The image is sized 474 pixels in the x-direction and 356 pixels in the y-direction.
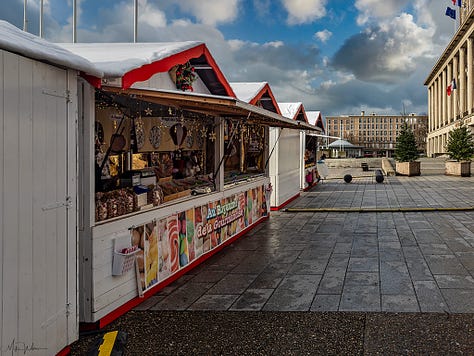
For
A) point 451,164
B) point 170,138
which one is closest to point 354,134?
point 451,164

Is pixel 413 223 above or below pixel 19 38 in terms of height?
below

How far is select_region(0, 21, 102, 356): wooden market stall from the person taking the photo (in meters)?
3.42

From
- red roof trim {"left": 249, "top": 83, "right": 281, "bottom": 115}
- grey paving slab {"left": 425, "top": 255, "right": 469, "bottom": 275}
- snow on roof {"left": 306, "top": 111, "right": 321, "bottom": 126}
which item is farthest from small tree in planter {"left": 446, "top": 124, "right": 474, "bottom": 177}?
grey paving slab {"left": 425, "top": 255, "right": 469, "bottom": 275}

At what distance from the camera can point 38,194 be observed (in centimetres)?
386

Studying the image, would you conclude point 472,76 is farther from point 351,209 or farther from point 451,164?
point 351,209

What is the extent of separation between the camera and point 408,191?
1919 centimetres

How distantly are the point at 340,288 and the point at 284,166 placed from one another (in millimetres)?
9701

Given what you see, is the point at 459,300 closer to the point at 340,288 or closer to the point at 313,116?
the point at 340,288

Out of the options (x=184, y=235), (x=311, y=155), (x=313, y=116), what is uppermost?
(x=313, y=116)

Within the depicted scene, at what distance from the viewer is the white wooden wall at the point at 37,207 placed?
3418mm

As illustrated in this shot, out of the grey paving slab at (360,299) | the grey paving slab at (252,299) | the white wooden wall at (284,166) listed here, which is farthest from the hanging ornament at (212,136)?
the white wooden wall at (284,166)

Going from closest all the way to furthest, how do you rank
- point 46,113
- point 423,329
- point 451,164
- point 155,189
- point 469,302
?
point 46,113 → point 423,329 → point 469,302 → point 155,189 → point 451,164

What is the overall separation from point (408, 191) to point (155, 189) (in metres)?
15.0

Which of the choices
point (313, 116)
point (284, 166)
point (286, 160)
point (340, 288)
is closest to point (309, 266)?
point (340, 288)
